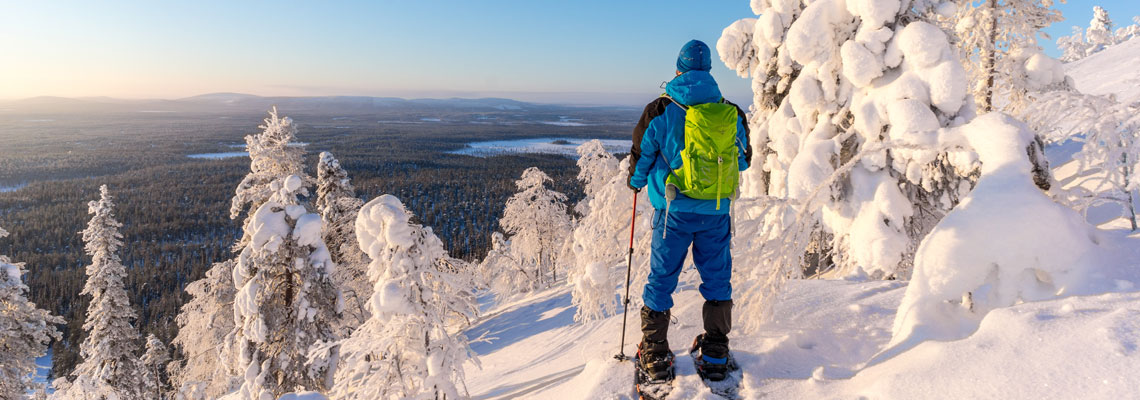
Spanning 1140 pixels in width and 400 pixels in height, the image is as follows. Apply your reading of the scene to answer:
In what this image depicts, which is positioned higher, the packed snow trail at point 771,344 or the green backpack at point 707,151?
the green backpack at point 707,151

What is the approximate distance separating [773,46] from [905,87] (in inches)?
112

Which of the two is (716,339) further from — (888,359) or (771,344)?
(888,359)

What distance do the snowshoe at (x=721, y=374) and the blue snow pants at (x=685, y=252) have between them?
1.43ft

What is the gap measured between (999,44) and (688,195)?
14.3 meters

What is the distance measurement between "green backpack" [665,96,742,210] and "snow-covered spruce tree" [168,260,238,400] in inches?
556

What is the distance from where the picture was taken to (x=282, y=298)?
996 cm

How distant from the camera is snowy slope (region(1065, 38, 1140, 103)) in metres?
32.1

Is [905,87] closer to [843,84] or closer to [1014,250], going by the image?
[843,84]

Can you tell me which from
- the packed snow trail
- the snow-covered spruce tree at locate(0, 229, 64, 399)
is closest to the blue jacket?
the packed snow trail

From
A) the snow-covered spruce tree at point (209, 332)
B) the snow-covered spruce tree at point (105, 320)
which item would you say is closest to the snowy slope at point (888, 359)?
the snow-covered spruce tree at point (209, 332)

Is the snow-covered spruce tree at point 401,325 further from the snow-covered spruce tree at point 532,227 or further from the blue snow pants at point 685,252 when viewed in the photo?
the snow-covered spruce tree at point 532,227

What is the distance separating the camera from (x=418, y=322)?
5.41 meters

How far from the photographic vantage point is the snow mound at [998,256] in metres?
3.13

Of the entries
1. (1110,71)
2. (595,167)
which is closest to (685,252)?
(595,167)
